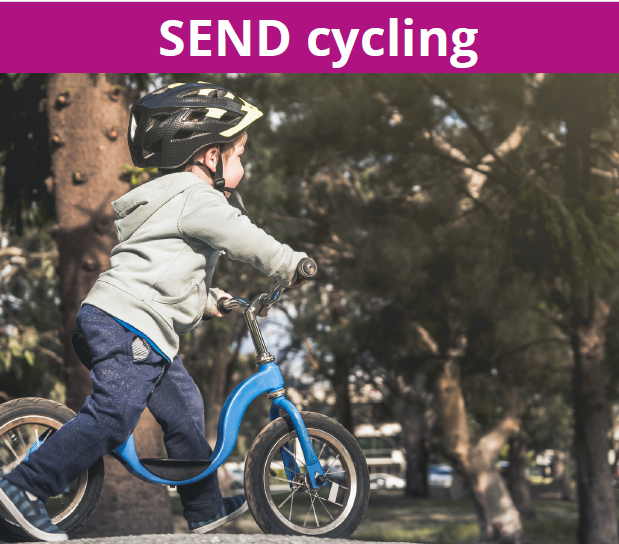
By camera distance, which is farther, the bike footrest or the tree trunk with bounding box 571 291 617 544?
the tree trunk with bounding box 571 291 617 544

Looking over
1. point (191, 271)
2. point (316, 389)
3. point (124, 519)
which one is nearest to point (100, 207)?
point (124, 519)

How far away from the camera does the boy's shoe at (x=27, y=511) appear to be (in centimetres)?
242

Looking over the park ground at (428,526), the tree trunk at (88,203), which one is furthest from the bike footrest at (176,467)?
the park ground at (428,526)

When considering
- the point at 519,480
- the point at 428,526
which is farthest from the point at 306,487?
the point at 519,480

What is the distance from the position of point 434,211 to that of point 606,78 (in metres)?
4.41

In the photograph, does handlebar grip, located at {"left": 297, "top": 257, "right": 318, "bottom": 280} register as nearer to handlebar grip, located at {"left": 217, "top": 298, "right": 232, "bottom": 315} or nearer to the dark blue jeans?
handlebar grip, located at {"left": 217, "top": 298, "right": 232, "bottom": 315}

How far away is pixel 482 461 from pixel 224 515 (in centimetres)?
1154

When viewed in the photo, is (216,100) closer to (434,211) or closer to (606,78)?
(606,78)

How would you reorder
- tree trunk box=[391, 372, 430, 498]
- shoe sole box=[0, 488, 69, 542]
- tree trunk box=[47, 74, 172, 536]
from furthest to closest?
tree trunk box=[391, 372, 430, 498] < tree trunk box=[47, 74, 172, 536] < shoe sole box=[0, 488, 69, 542]

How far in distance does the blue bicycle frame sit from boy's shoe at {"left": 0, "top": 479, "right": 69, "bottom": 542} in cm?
31

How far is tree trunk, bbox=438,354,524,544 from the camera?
13430mm

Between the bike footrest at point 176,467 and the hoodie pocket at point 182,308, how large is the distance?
502 millimetres

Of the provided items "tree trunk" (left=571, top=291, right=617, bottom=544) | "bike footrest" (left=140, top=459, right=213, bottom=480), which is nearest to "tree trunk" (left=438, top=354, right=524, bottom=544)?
"tree trunk" (left=571, top=291, right=617, bottom=544)

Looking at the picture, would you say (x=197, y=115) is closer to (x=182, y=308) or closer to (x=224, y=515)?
(x=182, y=308)
